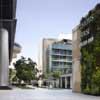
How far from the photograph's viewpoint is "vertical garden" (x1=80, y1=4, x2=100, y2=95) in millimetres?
33125

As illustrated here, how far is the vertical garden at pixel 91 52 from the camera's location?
3312 cm

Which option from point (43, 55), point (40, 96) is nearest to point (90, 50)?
point (40, 96)

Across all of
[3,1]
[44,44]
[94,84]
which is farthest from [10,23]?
[44,44]

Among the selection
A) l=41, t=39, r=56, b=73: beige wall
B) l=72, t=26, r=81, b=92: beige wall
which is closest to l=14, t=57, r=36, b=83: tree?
l=72, t=26, r=81, b=92: beige wall

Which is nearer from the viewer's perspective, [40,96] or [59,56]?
[40,96]

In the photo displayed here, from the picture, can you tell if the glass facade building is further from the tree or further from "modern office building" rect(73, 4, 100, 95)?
"modern office building" rect(73, 4, 100, 95)

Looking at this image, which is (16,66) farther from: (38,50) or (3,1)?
(38,50)

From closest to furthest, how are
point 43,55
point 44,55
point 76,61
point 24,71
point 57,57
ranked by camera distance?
1. point 76,61
2. point 24,71
3. point 57,57
4. point 44,55
5. point 43,55

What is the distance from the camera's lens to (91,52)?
34281 millimetres

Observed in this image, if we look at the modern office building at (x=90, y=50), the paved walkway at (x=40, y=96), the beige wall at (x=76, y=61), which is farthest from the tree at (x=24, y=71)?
the paved walkway at (x=40, y=96)

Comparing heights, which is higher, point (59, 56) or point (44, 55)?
point (44, 55)

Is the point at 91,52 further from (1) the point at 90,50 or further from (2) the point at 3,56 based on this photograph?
(2) the point at 3,56

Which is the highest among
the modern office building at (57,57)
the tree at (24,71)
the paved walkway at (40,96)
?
the modern office building at (57,57)

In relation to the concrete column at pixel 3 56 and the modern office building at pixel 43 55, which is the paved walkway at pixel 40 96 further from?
the modern office building at pixel 43 55
